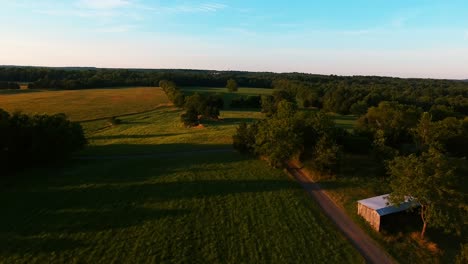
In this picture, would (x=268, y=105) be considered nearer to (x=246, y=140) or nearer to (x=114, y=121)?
(x=114, y=121)

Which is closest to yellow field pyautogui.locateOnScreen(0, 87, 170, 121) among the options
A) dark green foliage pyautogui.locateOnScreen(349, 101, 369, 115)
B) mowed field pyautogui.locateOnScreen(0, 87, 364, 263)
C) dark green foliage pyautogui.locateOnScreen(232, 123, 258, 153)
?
mowed field pyautogui.locateOnScreen(0, 87, 364, 263)

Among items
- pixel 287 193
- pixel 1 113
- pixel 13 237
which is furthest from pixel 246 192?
pixel 1 113

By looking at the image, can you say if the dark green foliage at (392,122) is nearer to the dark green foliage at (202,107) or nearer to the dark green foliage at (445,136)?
the dark green foliage at (445,136)

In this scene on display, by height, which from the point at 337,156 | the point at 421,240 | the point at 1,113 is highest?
the point at 1,113

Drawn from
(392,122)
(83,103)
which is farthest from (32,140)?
(83,103)

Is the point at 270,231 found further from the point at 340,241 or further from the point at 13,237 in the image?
the point at 13,237

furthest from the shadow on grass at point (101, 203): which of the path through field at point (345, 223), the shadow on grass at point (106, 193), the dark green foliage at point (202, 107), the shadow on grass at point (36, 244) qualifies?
the dark green foliage at point (202, 107)
